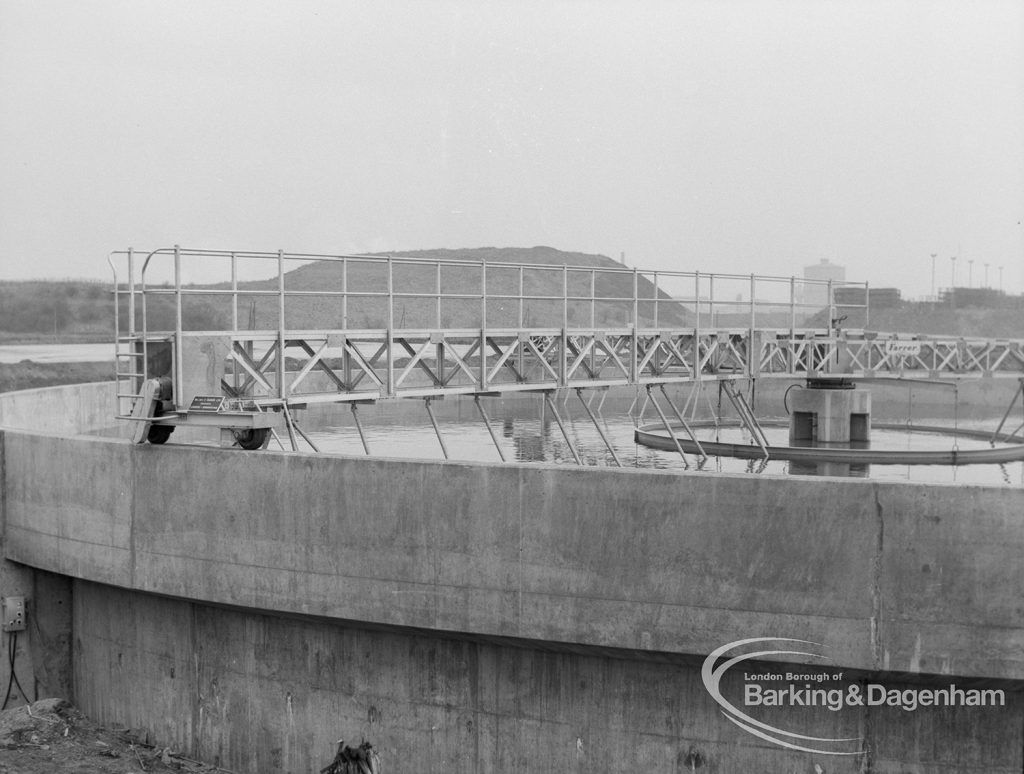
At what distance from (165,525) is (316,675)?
6.61 feet

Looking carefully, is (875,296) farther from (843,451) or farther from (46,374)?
(843,451)

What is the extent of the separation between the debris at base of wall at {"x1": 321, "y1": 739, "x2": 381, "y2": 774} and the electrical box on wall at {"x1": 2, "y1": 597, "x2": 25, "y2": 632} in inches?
170

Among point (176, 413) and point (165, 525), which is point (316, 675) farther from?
point (176, 413)

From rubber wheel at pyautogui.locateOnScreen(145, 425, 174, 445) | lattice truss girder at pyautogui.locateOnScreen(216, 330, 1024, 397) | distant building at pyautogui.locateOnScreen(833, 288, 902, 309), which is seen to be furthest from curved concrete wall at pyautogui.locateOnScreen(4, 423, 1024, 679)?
distant building at pyautogui.locateOnScreen(833, 288, 902, 309)

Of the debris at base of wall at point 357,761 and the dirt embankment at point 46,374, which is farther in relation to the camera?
the dirt embankment at point 46,374

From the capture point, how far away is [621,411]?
1428 inches

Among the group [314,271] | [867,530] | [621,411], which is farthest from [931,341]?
[867,530]

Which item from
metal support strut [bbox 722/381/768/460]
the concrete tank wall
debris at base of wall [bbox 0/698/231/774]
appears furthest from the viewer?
metal support strut [bbox 722/381/768/460]

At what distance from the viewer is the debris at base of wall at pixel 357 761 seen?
1013cm

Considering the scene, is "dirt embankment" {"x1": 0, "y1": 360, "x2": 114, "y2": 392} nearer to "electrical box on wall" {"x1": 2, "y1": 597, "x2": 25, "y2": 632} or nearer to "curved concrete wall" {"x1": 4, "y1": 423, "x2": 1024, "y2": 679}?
"electrical box on wall" {"x1": 2, "y1": 597, "x2": 25, "y2": 632}

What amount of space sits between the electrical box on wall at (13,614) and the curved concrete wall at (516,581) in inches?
38.9

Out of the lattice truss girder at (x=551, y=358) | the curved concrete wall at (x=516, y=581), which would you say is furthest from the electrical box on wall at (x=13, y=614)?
the lattice truss girder at (x=551, y=358)

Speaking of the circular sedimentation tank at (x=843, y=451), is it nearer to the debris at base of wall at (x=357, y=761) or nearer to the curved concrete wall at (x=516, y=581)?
the curved concrete wall at (x=516, y=581)

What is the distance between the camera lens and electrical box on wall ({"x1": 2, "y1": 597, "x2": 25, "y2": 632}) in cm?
1255
